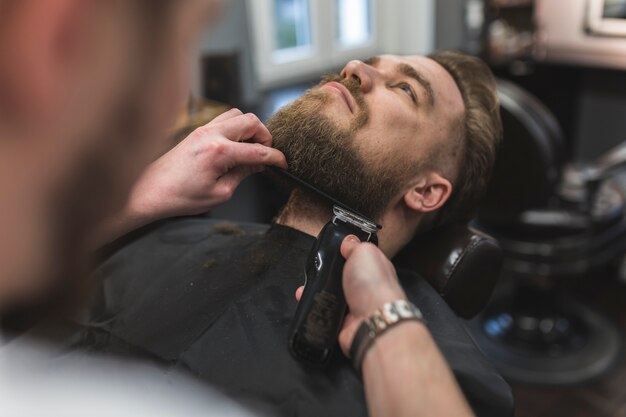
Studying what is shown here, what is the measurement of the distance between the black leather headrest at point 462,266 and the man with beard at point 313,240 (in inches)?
2.1

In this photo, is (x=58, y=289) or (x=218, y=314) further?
(x=218, y=314)

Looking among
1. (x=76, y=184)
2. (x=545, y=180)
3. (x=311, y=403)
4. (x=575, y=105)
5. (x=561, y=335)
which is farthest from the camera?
(x=575, y=105)

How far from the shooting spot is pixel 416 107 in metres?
1.24

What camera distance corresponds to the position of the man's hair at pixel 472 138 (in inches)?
51.9

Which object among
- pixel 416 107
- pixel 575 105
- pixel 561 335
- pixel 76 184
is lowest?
pixel 561 335

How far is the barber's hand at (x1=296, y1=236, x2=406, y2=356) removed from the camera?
2.66 ft

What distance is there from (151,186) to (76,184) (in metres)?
0.75

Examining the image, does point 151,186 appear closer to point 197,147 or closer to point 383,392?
point 197,147

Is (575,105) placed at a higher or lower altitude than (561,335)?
higher

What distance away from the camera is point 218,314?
1.06 metres

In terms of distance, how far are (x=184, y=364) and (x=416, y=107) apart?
2.33ft

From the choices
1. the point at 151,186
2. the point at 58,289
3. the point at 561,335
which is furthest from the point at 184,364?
the point at 561,335

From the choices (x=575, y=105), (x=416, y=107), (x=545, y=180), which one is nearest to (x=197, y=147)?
(x=416, y=107)

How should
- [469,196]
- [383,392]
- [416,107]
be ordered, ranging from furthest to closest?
[469,196] < [416,107] < [383,392]
